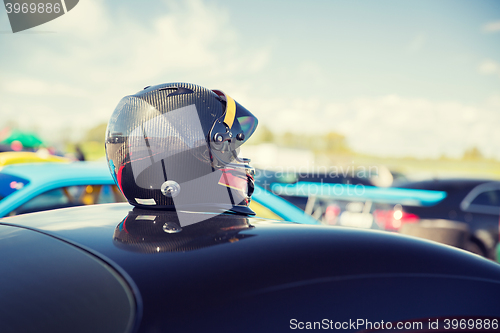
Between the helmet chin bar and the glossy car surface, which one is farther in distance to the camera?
the helmet chin bar

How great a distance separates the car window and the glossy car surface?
5.01m

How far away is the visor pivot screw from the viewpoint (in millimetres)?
1416

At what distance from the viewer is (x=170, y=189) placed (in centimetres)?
142

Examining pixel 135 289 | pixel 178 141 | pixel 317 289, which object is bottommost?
pixel 317 289

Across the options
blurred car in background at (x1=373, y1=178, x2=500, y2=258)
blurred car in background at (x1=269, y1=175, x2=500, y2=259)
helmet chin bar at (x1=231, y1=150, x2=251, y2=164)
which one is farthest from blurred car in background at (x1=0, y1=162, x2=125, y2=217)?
blurred car in background at (x1=373, y1=178, x2=500, y2=258)

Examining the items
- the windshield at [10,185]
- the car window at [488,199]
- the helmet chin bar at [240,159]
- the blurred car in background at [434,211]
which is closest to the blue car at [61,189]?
the windshield at [10,185]

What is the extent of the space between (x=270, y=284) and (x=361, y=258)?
295 mm

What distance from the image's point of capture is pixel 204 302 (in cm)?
75

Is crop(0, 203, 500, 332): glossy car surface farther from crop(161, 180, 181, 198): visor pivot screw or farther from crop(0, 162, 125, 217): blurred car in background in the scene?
crop(0, 162, 125, 217): blurred car in background

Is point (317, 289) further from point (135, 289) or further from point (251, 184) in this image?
point (251, 184)

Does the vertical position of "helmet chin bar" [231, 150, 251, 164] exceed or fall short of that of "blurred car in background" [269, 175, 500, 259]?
it exceeds it

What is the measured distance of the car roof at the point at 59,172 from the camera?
3.26m

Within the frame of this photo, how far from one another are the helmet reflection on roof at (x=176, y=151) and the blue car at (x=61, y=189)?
198 centimetres

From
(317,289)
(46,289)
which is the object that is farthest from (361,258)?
(46,289)
